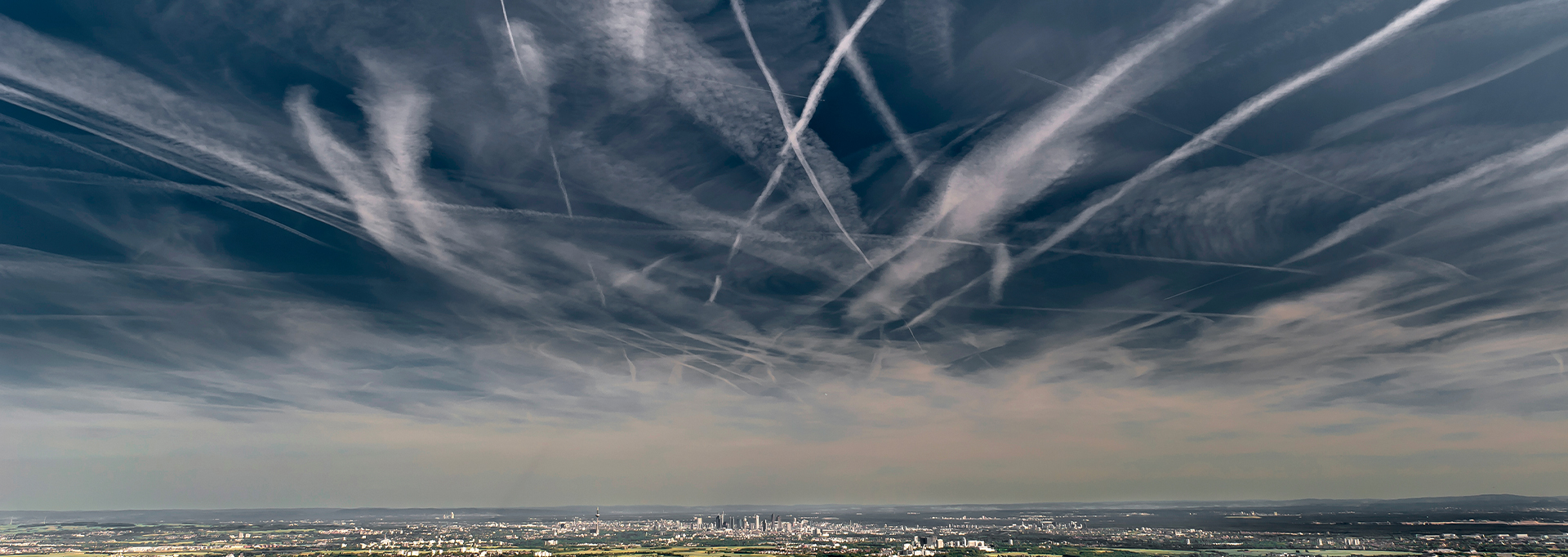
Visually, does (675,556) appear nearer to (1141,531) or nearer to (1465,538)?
(1141,531)

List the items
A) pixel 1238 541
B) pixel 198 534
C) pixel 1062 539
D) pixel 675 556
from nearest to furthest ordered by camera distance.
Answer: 1. pixel 675 556
2. pixel 1238 541
3. pixel 1062 539
4. pixel 198 534

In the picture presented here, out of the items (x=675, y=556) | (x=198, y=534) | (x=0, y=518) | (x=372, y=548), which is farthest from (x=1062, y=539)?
(x=0, y=518)

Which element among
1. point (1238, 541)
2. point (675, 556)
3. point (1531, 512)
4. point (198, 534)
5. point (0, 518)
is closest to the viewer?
point (675, 556)

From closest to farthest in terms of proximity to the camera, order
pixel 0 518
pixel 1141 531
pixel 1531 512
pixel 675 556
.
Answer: pixel 675 556
pixel 1141 531
pixel 1531 512
pixel 0 518

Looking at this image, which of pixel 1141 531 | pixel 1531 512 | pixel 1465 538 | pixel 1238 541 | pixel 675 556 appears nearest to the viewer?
pixel 675 556

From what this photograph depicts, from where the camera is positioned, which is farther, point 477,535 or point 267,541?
point 477,535

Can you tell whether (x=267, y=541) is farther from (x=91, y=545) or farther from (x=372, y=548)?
(x=372, y=548)

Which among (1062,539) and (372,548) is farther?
(1062,539)

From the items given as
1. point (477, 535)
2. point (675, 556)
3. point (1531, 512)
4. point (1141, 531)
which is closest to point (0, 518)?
point (477, 535)
